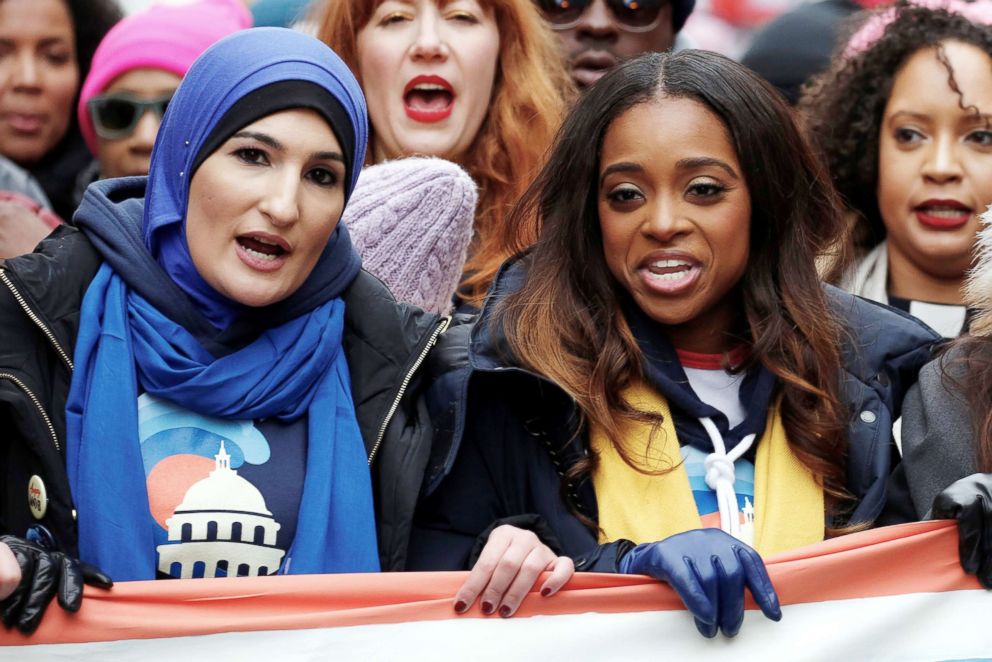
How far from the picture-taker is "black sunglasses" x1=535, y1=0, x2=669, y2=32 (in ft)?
17.9

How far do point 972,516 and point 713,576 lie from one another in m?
0.56

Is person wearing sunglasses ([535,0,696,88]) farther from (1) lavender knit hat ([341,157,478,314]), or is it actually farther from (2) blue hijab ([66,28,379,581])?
(2) blue hijab ([66,28,379,581])

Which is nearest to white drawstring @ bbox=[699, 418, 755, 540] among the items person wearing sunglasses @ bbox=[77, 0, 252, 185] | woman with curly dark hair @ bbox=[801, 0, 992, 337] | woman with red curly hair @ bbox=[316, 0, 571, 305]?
woman with curly dark hair @ bbox=[801, 0, 992, 337]

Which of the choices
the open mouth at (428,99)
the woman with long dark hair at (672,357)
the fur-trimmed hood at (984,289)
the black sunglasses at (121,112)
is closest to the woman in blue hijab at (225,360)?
the woman with long dark hair at (672,357)

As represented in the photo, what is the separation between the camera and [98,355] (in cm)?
330

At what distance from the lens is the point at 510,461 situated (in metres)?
3.54

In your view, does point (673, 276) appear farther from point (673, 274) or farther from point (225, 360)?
point (225, 360)

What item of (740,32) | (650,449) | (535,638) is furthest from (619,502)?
(740,32)

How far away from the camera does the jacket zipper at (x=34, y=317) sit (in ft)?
10.6

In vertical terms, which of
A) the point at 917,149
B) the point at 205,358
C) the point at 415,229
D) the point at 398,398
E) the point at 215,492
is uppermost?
the point at 917,149

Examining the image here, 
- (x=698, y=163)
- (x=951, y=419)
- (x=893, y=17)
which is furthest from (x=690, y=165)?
(x=893, y=17)

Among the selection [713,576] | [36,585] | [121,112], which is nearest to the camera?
[36,585]

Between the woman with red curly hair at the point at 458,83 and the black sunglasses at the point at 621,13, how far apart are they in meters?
0.42

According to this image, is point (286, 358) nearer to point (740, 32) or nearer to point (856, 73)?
point (856, 73)
